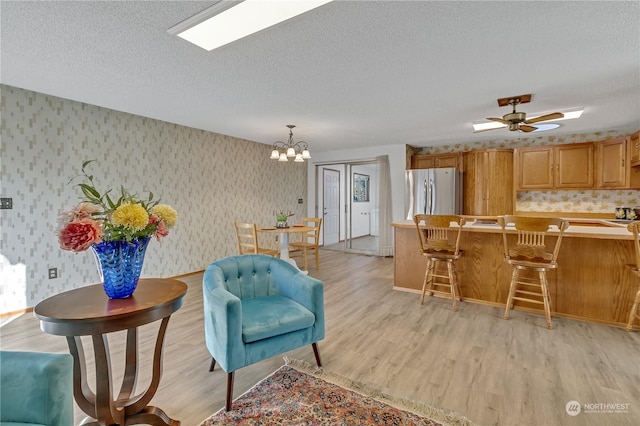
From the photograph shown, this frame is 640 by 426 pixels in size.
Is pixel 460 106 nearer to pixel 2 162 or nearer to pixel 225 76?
pixel 225 76

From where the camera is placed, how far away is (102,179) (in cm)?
373

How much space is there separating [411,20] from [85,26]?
6.87 feet

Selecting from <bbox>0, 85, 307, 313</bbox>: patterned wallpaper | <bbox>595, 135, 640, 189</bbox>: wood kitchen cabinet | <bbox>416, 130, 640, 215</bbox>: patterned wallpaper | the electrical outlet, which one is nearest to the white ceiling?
<bbox>0, 85, 307, 313</bbox>: patterned wallpaper

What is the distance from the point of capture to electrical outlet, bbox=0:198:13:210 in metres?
3.00

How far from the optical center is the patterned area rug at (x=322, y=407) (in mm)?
1629

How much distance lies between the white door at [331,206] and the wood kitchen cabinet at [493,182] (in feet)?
11.0

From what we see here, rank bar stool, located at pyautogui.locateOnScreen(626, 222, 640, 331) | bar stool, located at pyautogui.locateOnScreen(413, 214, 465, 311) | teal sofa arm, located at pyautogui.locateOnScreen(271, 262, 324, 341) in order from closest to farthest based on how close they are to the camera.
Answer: teal sofa arm, located at pyautogui.locateOnScreen(271, 262, 324, 341), bar stool, located at pyautogui.locateOnScreen(626, 222, 640, 331), bar stool, located at pyautogui.locateOnScreen(413, 214, 465, 311)

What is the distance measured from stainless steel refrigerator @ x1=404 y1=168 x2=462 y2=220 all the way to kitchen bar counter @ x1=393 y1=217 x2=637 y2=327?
2012 mm

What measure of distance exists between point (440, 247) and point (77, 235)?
3221 mm

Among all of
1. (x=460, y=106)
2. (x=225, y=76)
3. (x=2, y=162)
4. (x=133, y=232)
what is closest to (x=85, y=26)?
(x=225, y=76)

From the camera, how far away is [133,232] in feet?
4.50

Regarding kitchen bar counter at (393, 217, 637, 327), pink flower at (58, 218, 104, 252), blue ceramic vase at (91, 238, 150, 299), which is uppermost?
pink flower at (58, 218, 104, 252)

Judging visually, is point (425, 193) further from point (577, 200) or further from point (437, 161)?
point (577, 200)

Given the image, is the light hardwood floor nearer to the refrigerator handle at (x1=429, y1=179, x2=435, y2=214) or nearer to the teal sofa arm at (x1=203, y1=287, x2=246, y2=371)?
the teal sofa arm at (x1=203, y1=287, x2=246, y2=371)
